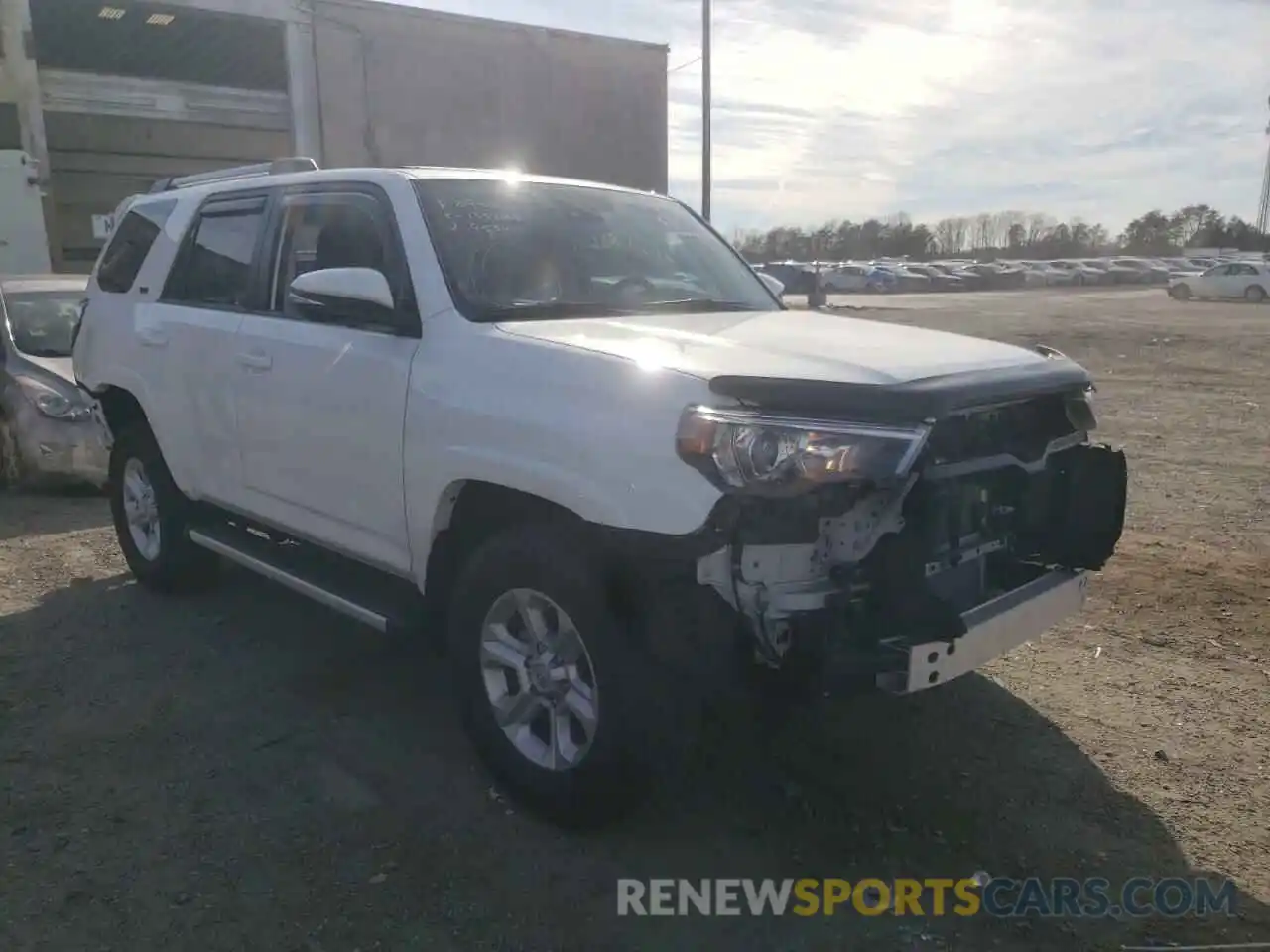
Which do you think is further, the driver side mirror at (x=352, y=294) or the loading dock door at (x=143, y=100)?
the loading dock door at (x=143, y=100)

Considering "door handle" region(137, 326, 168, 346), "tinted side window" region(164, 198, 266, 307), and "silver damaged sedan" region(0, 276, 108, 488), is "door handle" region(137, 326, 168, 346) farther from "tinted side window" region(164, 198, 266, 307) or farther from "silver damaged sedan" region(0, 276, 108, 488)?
"silver damaged sedan" region(0, 276, 108, 488)

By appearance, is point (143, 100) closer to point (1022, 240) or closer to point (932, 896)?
point (932, 896)

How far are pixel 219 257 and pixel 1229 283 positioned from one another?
4241 centimetres

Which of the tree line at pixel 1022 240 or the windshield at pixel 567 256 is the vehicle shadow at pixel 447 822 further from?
the tree line at pixel 1022 240

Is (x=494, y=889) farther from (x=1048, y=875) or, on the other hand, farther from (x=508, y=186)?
(x=508, y=186)

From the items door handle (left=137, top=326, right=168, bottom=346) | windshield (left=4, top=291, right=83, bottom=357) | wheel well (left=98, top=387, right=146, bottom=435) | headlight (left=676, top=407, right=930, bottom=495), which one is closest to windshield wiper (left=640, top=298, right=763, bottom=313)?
headlight (left=676, top=407, right=930, bottom=495)

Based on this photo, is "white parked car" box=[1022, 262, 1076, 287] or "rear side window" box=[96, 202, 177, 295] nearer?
"rear side window" box=[96, 202, 177, 295]

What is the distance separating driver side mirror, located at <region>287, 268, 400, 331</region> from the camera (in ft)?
11.6

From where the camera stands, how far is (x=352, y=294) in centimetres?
354

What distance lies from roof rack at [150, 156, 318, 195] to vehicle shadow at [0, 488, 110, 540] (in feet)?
7.87

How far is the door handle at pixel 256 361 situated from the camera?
430cm

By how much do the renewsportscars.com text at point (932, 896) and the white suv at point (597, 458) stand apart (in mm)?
372

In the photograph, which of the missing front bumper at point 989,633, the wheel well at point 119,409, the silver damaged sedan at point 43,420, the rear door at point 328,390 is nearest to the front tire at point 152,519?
the wheel well at point 119,409

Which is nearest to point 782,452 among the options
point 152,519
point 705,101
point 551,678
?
point 551,678
